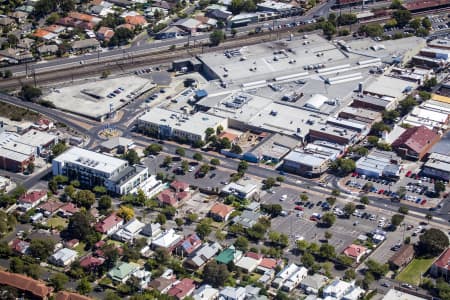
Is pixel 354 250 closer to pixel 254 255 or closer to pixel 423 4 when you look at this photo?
pixel 254 255

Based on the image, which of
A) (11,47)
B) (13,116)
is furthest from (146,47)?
(13,116)

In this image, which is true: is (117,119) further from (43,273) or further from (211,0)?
(211,0)

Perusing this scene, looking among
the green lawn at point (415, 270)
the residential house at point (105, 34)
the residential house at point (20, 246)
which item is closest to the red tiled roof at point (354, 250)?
the green lawn at point (415, 270)

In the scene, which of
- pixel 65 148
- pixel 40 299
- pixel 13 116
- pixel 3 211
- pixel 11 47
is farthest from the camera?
pixel 11 47

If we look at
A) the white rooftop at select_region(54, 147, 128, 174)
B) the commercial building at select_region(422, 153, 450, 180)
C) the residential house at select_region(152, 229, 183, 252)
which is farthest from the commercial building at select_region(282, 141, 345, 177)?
the residential house at select_region(152, 229, 183, 252)

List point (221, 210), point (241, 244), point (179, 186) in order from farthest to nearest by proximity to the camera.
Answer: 1. point (179, 186)
2. point (221, 210)
3. point (241, 244)

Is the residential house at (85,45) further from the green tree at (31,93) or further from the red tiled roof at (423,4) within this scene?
the red tiled roof at (423,4)

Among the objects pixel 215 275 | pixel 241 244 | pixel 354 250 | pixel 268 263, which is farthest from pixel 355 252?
pixel 215 275
